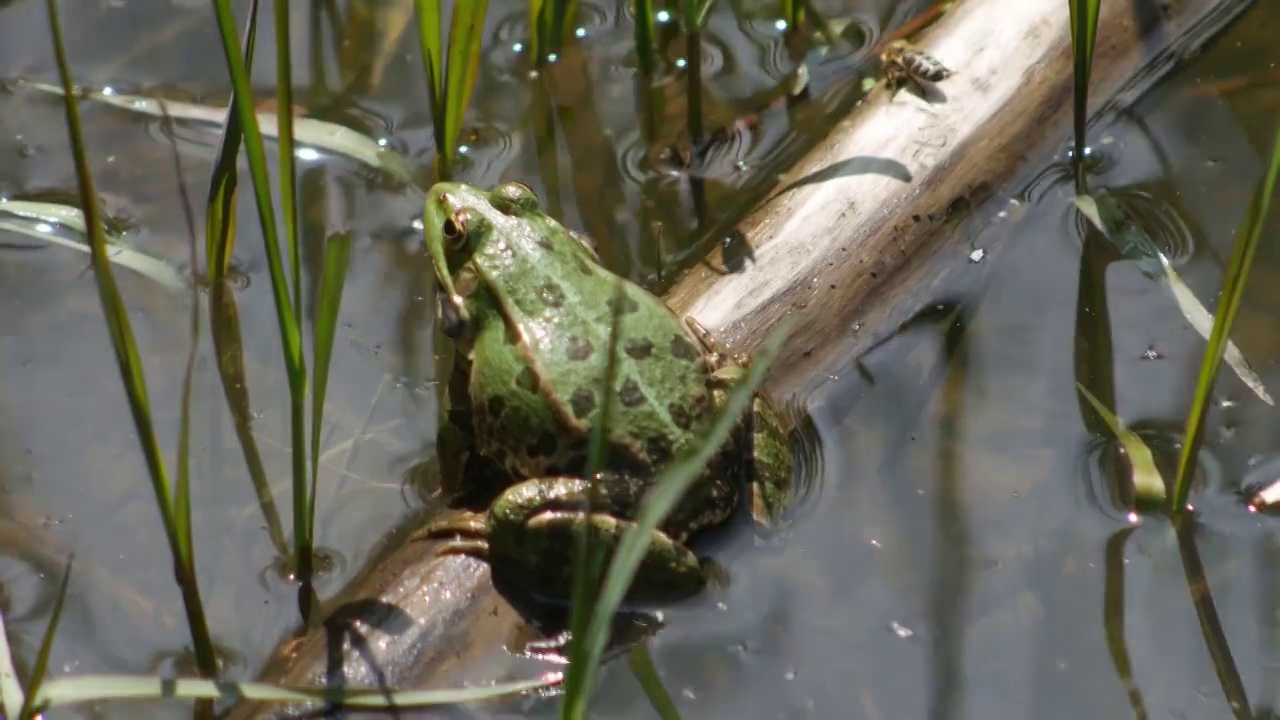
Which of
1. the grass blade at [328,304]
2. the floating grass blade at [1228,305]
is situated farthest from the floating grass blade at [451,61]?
the floating grass blade at [1228,305]

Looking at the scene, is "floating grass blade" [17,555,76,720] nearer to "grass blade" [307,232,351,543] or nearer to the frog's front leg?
"grass blade" [307,232,351,543]

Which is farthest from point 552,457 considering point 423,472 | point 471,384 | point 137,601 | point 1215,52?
point 1215,52

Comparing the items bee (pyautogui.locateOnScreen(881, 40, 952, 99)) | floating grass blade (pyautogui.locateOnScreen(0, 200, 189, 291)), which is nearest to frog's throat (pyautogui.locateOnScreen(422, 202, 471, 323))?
floating grass blade (pyautogui.locateOnScreen(0, 200, 189, 291))

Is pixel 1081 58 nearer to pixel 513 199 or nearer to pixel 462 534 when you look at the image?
pixel 513 199

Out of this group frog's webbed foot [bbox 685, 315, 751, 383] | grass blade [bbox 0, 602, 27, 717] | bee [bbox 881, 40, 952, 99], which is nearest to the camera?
grass blade [bbox 0, 602, 27, 717]

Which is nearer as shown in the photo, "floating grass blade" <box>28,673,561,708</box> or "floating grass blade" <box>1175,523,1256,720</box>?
"floating grass blade" <box>28,673,561,708</box>

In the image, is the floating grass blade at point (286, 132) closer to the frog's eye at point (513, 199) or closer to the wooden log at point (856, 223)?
the wooden log at point (856, 223)
